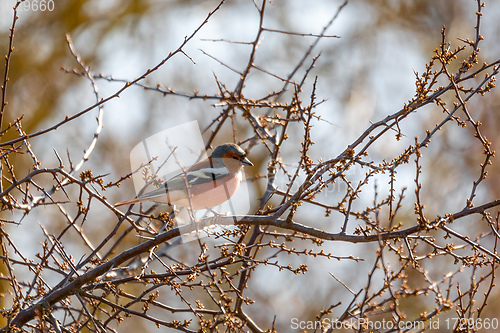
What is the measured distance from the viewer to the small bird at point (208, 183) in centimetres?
533

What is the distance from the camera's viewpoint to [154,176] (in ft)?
16.4

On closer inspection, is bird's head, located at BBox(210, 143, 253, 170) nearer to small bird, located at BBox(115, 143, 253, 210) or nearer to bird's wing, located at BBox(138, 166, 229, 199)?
small bird, located at BBox(115, 143, 253, 210)

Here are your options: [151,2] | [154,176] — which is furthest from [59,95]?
[154,176]

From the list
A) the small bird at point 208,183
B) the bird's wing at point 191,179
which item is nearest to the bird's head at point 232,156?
the small bird at point 208,183

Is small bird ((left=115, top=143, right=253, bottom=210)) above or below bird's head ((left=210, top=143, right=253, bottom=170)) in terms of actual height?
below

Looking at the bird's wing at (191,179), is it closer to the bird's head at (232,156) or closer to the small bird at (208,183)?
the small bird at (208,183)

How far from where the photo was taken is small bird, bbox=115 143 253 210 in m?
5.33

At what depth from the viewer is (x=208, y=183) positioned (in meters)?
5.77

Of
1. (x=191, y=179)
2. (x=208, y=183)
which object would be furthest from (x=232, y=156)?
(x=191, y=179)

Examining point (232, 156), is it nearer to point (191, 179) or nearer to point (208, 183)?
point (208, 183)

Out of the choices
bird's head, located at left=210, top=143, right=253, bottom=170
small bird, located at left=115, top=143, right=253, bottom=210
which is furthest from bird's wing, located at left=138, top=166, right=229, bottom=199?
bird's head, located at left=210, top=143, right=253, bottom=170

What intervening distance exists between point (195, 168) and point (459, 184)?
29.3 feet

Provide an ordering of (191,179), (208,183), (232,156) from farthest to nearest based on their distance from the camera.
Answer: (232,156) → (208,183) → (191,179)

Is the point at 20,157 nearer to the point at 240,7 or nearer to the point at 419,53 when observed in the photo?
the point at 240,7
